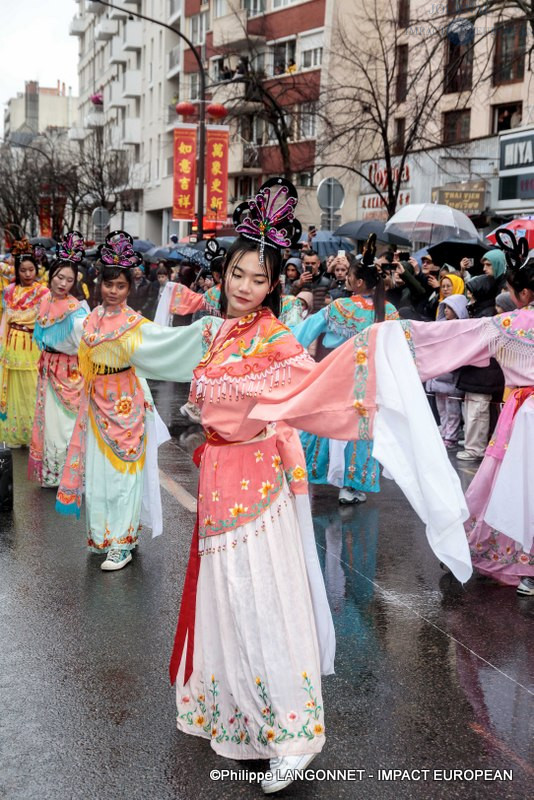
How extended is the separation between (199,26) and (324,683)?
137 feet

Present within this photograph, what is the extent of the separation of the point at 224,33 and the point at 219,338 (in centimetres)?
3640

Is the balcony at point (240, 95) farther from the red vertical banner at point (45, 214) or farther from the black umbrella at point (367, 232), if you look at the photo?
the red vertical banner at point (45, 214)

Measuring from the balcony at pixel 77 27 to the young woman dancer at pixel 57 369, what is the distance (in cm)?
7190

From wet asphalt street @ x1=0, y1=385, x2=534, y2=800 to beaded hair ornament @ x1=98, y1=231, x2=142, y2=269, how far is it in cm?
188

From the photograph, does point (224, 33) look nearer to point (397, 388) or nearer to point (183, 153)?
point (183, 153)

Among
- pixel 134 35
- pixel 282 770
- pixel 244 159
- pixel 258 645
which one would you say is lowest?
pixel 282 770

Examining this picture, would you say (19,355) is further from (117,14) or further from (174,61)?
(117,14)

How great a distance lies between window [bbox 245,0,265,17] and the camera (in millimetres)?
36631

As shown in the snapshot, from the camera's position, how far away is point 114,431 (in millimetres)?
6066

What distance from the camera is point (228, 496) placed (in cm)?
359

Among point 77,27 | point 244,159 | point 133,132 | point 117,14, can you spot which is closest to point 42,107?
point 77,27

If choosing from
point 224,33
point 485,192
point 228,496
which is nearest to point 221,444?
point 228,496

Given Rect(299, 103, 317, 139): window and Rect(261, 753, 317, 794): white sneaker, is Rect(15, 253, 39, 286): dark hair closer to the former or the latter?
Rect(261, 753, 317, 794): white sneaker

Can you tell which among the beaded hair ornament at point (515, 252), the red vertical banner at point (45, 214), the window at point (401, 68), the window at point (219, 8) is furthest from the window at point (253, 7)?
the beaded hair ornament at point (515, 252)
